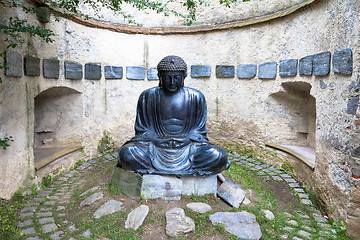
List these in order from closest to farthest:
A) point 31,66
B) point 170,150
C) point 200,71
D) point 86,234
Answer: point 86,234, point 170,150, point 31,66, point 200,71

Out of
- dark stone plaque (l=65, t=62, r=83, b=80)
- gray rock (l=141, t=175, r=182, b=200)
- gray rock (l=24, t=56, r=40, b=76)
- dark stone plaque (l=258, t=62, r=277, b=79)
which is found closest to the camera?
gray rock (l=141, t=175, r=182, b=200)

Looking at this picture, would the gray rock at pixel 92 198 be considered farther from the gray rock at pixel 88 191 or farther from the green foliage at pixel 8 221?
the green foliage at pixel 8 221

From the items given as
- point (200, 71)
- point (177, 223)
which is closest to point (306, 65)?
point (200, 71)

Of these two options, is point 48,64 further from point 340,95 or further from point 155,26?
point 340,95

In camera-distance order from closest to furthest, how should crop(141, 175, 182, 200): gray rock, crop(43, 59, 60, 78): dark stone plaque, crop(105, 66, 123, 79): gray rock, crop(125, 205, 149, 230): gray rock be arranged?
1. crop(125, 205, 149, 230): gray rock
2. crop(141, 175, 182, 200): gray rock
3. crop(43, 59, 60, 78): dark stone plaque
4. crop(105, 66, 123, 79): gray rock

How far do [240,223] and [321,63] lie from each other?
2.65 meters

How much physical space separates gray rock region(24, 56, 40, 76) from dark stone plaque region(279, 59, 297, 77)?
443cm

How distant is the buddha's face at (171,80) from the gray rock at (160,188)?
139 centimetres

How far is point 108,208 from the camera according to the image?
3146mm

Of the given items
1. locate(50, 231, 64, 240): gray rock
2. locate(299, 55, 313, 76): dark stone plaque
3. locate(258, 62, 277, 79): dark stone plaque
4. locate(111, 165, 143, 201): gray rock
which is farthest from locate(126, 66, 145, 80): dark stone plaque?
locate(50, 231, 64, 240): gray rock

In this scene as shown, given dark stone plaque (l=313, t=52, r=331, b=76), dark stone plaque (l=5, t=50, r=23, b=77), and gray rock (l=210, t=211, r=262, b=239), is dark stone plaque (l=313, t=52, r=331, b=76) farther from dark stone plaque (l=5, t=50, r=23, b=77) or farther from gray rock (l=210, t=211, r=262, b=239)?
dark stone plaque (l=5, t=50, r=23, b=77)

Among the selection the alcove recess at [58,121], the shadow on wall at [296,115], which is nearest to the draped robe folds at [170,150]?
the alcove recess at [58,121]

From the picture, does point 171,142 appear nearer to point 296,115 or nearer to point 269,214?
point 269,214

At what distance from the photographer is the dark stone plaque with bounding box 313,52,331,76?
11.8ft
